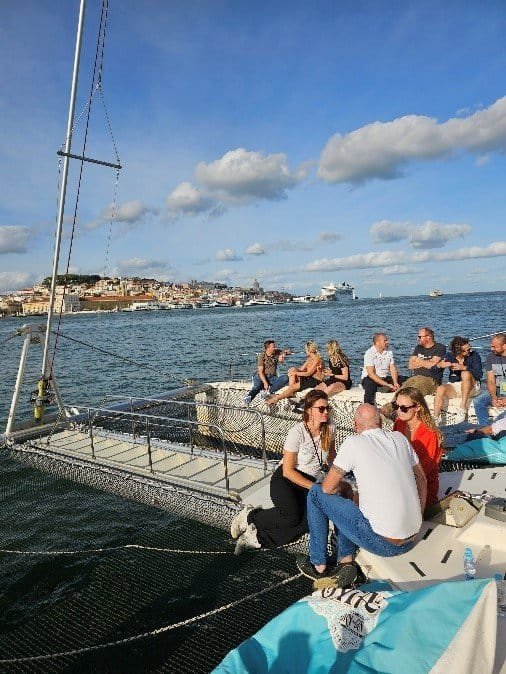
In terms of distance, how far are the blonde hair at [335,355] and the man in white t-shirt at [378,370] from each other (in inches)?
29.4

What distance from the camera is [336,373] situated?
11.6 metres

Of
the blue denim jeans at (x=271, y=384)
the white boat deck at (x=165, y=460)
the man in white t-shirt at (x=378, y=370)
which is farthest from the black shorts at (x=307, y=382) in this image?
the white boat deck at (x=165, y=460)

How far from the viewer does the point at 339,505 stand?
4633mm

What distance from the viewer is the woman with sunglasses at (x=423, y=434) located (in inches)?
212

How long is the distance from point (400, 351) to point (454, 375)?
2166 cm

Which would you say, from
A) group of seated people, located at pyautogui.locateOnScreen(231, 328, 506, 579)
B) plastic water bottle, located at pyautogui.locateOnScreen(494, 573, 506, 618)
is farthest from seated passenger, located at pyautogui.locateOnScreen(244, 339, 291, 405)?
plastic water bottle, located at pyautogui.locateOnScreen(494, 573, 506, 618)

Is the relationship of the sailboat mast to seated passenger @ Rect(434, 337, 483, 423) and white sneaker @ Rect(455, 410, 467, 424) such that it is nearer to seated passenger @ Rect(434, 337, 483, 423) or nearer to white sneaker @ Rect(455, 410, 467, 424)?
seated passenger @ Rect(434, 337, 483, 423)

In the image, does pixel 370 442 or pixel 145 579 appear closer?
pixel 370 442

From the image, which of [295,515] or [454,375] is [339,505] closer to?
[295,515]

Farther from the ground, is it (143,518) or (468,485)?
(468,485)

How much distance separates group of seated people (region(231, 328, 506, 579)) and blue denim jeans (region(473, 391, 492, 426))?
3.00ft

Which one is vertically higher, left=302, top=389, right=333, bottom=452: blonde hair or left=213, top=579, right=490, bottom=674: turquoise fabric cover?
left=302, top=389, right=333, bottom=452: blonde hair

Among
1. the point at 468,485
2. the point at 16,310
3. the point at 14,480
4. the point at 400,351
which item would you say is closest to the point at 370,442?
the point at 468,485

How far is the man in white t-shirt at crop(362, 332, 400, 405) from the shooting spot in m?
10.5
